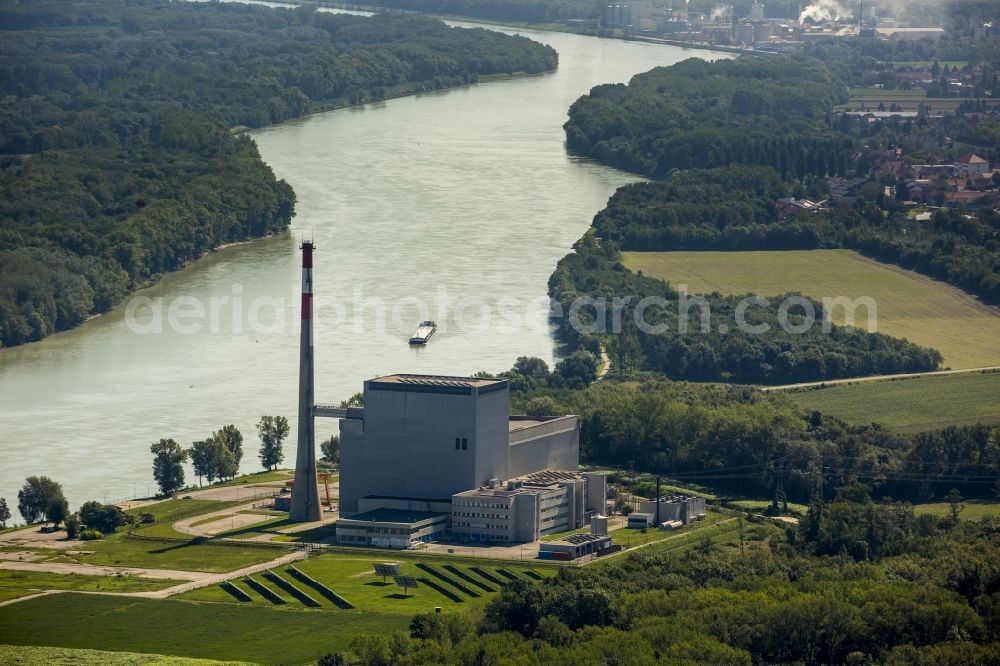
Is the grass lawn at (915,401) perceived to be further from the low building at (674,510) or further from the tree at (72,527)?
the tree at (72,527)

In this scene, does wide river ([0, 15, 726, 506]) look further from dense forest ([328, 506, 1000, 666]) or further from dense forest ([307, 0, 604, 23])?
dense forest ([307, 0, 604, 23])

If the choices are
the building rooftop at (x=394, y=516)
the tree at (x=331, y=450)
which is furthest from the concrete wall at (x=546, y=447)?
the tree at (x=331, y=450)

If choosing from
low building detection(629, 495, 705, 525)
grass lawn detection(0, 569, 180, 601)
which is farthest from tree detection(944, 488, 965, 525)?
grass lawn detection(0, 569, 180, 601)

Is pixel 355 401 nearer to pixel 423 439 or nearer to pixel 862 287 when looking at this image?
pixel 423 439

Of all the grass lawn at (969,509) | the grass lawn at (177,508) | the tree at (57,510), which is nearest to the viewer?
the tree at (57,510)

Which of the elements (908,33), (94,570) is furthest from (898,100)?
(94,570)

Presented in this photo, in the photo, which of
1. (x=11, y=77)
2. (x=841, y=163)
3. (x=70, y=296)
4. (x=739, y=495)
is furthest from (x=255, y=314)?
(x=11, y=77)

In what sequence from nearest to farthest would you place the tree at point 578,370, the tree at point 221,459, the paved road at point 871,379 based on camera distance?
the tree at point 221,459, the tree at point 578,370, the paved road at point 871,379
